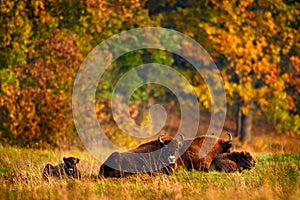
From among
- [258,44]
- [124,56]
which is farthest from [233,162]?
[124,56]

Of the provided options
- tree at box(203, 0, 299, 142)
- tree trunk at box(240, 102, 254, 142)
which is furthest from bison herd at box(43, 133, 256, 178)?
tree trunk at box(240, 102, 254, 142)

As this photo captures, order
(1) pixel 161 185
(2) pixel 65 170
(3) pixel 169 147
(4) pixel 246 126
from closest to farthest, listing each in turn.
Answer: (1) pixel 161 185 → (2) pixel 65 170 → (3) pixel 169 147 → (4) pixel 246 126

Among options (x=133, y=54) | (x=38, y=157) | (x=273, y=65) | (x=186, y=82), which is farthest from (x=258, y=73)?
(x=38, y=157)

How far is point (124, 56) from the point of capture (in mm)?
27000

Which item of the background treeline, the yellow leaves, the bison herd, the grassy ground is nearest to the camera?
the grassy ground

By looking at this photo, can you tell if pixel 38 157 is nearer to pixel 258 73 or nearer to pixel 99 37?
pixel 99 37

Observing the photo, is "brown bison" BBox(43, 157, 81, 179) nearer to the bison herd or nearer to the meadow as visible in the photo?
the bison herd

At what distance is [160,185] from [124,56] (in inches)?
603

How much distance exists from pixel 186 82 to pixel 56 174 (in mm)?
15640

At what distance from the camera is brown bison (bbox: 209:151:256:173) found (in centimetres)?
1458

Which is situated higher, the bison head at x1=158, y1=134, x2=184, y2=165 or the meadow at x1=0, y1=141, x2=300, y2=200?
the bison head at x1=158, y1=134, x2=184, y2=165

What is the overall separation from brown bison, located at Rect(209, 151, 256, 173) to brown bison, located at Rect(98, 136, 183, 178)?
0.96m

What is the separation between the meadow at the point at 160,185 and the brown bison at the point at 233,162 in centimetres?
33

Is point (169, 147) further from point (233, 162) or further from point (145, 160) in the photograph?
point (233, 162)
